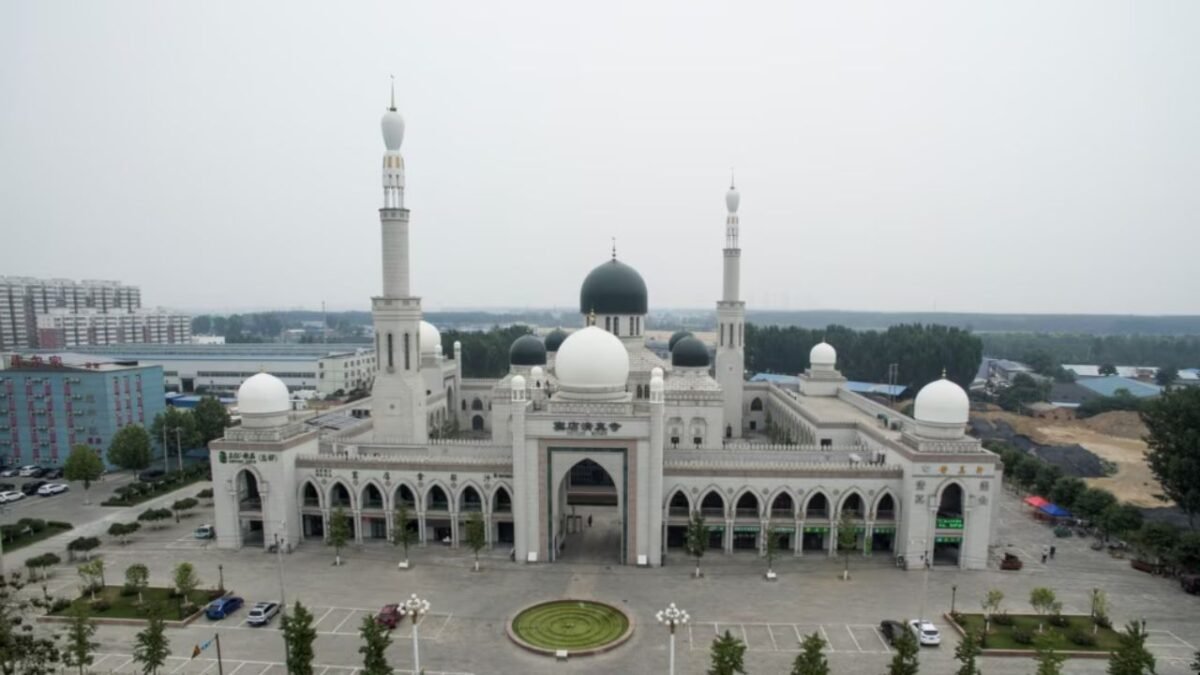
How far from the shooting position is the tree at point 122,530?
136ft

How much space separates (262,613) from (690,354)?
1378 inches

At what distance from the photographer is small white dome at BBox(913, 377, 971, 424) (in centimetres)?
3809

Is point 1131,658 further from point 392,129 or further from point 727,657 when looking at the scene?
point 392,129

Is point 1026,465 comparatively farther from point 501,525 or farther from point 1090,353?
point 1090,353

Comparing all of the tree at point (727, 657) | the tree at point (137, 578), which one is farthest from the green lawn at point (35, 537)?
the tree at point (727, 657)

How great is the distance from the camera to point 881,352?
98.0 metres

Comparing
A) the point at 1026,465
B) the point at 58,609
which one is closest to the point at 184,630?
the point at 58,609

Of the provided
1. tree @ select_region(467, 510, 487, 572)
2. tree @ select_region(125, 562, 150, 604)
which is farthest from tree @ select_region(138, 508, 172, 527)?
tree @ select_region(467, 510, 487, 572)

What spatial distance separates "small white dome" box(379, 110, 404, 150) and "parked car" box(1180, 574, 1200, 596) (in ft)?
178

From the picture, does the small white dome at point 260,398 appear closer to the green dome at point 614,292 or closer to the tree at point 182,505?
the tree at point 182,505

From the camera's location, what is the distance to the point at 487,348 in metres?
98.8

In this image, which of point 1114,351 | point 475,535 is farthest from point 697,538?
point 1114,351

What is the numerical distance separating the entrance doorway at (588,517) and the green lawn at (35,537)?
111 feet

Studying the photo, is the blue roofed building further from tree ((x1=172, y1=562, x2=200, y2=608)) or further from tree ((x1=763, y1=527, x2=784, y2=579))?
tree ((x1=763, y1=527, x2=784, y2=579))
